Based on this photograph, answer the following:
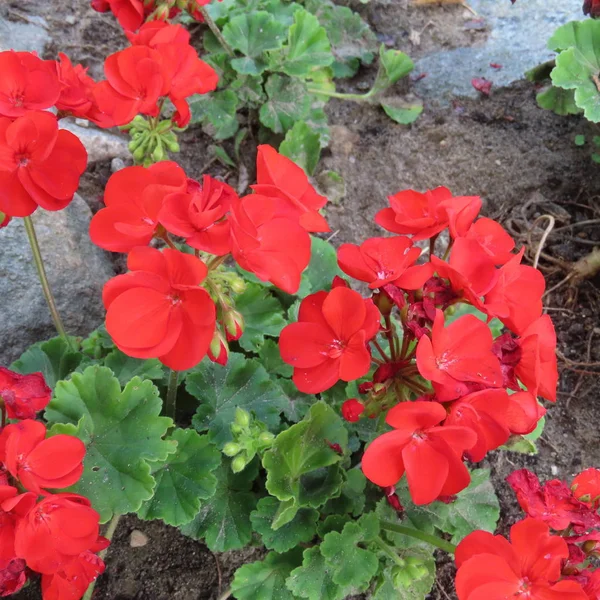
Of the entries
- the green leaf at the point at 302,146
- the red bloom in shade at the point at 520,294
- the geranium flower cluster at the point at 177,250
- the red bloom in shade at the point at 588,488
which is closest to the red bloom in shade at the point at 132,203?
the geranium flower cluster at the point at 177,250

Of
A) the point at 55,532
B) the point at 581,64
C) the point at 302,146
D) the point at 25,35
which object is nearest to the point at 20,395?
the point at 55,532

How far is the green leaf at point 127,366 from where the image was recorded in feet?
6.01

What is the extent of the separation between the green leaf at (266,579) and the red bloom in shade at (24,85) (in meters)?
1.26

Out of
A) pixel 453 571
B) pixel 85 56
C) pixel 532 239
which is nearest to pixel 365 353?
pixel 453 571

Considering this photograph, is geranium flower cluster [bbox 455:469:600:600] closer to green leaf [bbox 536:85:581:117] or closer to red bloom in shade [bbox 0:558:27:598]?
red bloom in shade [bbox 0:558:27:598]

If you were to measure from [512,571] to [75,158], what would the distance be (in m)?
1.22

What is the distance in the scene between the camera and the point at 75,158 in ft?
4.61

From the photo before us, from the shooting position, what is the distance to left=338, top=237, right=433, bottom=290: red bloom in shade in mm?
1241

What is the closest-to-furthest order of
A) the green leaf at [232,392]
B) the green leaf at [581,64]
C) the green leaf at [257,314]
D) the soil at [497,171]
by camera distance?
1. the green leaf at [232,392]
2. the green leaf at [257,314]
3. the soil at [497,171]
4. the green leaf at [581,64]

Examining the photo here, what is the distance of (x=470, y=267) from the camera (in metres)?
1.24

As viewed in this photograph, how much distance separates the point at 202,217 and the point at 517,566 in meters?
0.86

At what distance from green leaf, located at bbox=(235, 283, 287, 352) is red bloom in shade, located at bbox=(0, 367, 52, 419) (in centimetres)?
73

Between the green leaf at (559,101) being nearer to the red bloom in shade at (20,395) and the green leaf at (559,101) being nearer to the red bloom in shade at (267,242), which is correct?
the red bloom in shade at (267,242)

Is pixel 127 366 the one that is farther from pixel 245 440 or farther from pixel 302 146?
pixel 302 146
